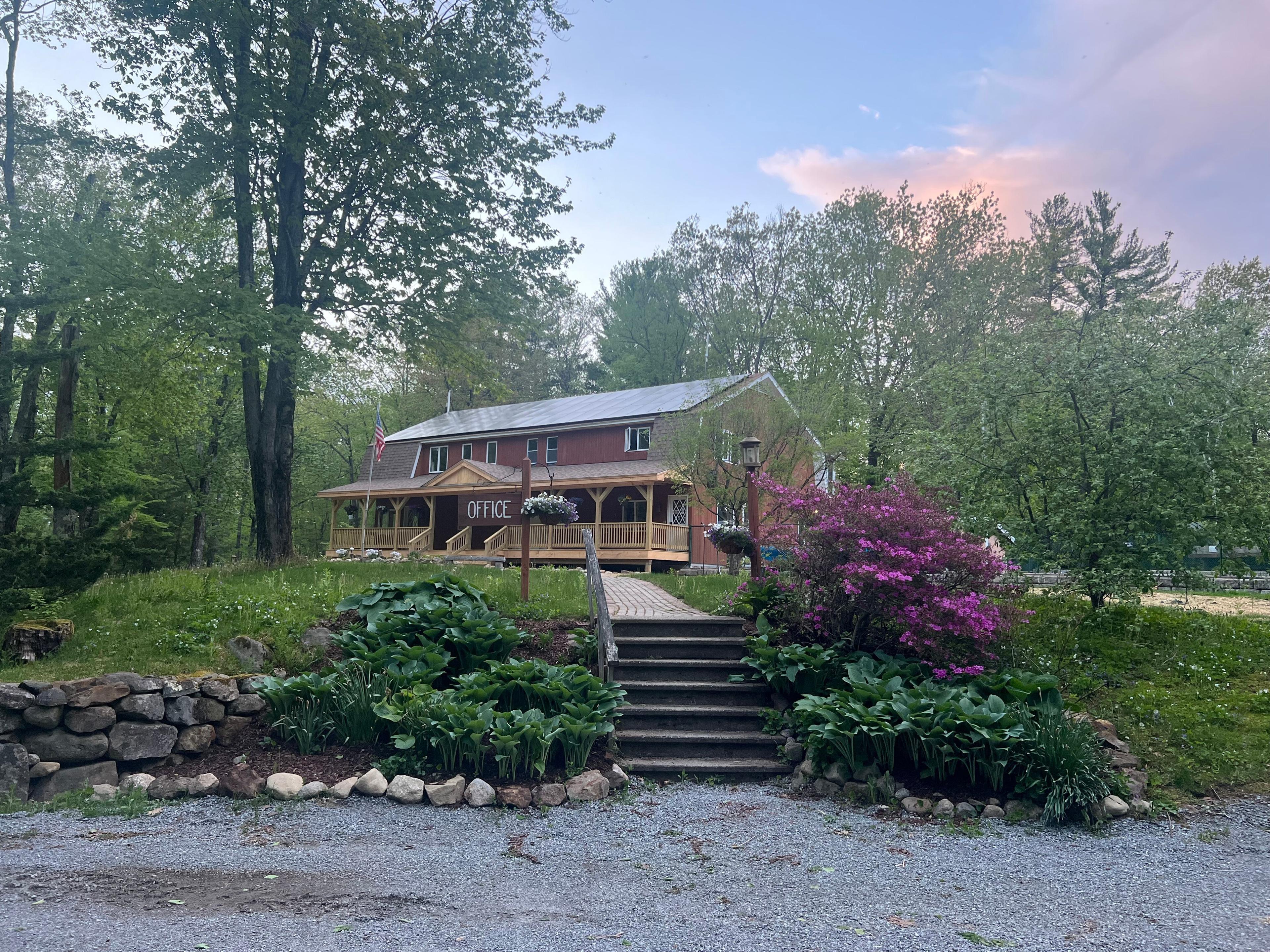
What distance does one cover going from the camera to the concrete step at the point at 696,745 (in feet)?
21.8

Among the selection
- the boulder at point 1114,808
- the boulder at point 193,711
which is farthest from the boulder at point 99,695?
the boulder at point 1114,808

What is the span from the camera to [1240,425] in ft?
27.9

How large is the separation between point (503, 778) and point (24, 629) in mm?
4657

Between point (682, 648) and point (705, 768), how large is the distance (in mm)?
1743

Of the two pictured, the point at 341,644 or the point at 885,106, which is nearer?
the point at 341,644

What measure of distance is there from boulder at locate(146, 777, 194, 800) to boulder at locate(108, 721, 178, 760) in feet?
1.23

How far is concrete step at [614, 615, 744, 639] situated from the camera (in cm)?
838

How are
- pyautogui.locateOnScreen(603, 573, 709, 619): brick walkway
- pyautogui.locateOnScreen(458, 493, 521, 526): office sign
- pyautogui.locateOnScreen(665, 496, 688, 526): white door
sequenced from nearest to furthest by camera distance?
pyautogui.locateOnScreen(603, 573, 709, 619): brick walkway < pyautogui.locateOnScreen(665, 496, 688, 526): white door < pyautogui.locateOnScreen(458, 493, 521, 526): office sign

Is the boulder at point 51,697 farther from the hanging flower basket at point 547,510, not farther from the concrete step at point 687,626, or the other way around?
the hanging flower basket at point 547,510

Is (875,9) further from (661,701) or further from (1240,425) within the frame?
(661,701)

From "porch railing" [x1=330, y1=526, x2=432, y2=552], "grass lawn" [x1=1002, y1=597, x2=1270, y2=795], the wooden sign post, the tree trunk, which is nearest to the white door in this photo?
"porch railing" [x1=330, y1=526, x2=432, y2=552]

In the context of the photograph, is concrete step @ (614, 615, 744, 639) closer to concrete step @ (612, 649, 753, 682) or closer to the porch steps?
the porch steps

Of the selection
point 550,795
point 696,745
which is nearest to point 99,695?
point 550,795

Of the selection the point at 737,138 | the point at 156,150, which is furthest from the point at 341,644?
the point at 156,150
